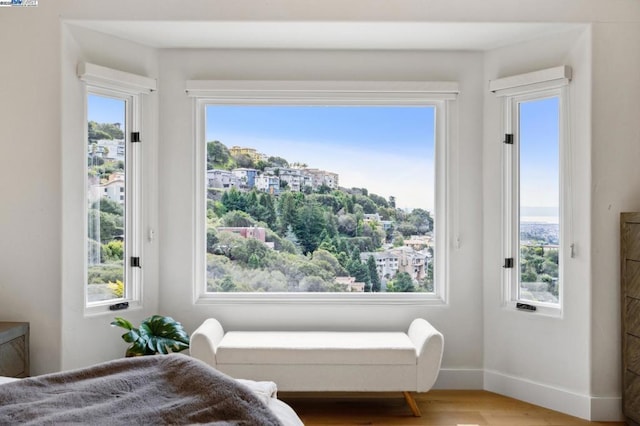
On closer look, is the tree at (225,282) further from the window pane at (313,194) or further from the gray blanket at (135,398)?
the gray blanket at (135,398)

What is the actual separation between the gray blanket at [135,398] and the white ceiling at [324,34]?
2.31m

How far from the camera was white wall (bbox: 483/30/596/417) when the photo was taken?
3441 millimetres

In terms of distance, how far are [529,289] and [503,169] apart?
84cm

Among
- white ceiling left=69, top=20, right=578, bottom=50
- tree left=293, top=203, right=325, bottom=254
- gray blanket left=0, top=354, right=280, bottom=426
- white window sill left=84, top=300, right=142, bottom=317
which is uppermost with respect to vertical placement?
white ceiling left=69, top=20, right=578, bottom=50

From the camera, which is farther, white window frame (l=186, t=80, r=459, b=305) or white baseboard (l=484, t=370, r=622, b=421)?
white window frame (l=186, t=80, r=459, b=305)

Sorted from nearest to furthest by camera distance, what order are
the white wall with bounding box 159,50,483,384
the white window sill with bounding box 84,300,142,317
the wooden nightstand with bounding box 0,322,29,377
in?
1. the wooden nightstand with bounding box 0,322,29,377
2. the white window sill with bounding box 84,300,142,317
3. the white wall with bounding box 159,50,483,384

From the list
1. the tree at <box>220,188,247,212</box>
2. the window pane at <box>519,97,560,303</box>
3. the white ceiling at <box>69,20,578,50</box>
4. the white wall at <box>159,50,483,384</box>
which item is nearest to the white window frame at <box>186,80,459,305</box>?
the white wall at <box>159,50,483,384</box>

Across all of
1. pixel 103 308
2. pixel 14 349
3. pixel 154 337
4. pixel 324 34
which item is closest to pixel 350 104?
pixel 324 34

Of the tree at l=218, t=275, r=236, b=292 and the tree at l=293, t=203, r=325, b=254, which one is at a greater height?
the tree at l=293, t=203, r=325, b=254

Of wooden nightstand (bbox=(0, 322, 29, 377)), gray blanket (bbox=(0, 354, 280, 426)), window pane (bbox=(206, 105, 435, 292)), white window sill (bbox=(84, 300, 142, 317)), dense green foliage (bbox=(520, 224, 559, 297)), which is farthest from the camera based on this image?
window pane (bbox=(206, 105, 435, 292))

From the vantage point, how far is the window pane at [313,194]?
13.4 feet

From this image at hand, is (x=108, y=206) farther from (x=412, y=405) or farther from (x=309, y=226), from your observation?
(x=412, y=405)

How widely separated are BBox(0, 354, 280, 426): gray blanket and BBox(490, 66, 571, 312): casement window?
8.64 ft

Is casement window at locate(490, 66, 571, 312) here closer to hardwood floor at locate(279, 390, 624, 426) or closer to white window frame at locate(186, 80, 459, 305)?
white window frame at locate(186, 80, 459, 305)
